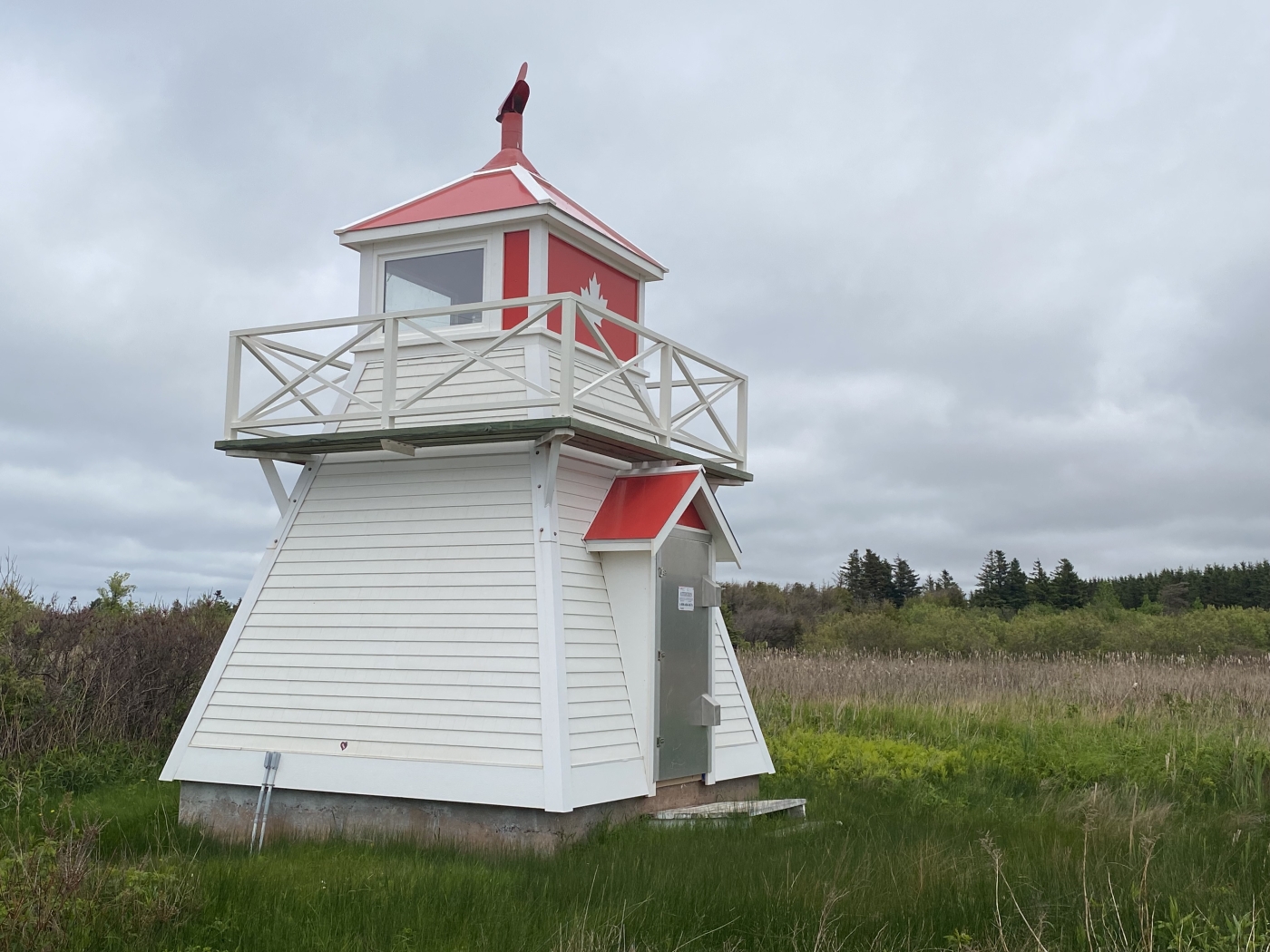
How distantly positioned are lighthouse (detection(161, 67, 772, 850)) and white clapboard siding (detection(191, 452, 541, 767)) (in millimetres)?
25

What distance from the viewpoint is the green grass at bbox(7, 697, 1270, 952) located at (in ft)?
24.5

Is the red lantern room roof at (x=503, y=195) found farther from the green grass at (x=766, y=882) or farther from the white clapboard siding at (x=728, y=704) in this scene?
the green grass at (x=766, y=882)

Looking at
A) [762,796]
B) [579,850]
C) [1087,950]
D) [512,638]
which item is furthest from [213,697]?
[1087,950]

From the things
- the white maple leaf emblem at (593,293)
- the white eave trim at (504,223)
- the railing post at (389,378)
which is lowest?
the railing post at (389,378)

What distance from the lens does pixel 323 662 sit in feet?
38.7

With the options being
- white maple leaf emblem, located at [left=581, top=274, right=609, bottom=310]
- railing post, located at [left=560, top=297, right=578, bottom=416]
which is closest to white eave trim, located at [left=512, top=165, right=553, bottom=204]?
white maple leaf emblem, located at [left=581, top=274, right=609, bottom=310]

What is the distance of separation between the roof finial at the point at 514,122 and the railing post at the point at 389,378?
3.60 meters

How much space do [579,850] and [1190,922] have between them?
474 centimetres

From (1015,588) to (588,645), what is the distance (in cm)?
5837

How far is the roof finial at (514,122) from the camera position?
14.5m

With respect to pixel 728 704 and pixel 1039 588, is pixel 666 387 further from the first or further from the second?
pixel 1039 588

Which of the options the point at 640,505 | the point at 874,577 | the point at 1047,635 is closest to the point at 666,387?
the point at 640,505

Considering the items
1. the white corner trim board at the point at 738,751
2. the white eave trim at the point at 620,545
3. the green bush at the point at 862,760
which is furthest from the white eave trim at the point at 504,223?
the green bush at the point at 862,760

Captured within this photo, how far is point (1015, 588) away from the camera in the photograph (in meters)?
65.4
